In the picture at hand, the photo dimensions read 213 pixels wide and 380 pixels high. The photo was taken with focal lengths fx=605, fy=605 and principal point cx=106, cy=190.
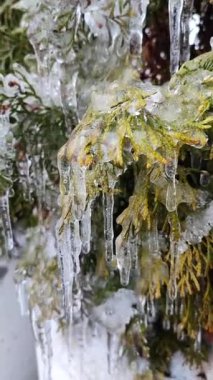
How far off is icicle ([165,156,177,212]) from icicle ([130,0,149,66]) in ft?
0.82

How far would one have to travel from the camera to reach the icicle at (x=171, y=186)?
572mm

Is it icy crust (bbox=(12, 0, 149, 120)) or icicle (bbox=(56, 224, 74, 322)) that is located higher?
icy crust (bbox=(12, 0, 149, 120))

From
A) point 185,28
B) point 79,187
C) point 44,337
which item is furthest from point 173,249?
point 44,337

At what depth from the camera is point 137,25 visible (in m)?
0.77

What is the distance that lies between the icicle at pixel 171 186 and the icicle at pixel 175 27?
199 mm

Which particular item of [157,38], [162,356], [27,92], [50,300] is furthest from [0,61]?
[162,356]

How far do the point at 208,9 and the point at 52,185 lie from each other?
33 centimetres

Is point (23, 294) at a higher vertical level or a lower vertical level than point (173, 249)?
lower

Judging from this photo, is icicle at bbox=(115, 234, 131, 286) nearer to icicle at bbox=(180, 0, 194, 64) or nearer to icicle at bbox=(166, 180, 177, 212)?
icicle at bbox=(166, 180, 177, 212)

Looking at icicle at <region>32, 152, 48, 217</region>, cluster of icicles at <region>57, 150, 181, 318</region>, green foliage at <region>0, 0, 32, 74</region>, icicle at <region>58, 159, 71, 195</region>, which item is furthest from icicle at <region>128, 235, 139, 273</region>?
green foliage at <region>0, 0, 32, 74</region>

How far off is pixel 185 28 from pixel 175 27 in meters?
0.05

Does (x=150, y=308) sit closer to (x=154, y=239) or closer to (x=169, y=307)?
(x=169, y=307)

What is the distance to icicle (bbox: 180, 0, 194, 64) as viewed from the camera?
734mm

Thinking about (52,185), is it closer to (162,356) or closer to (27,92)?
(27,92)
